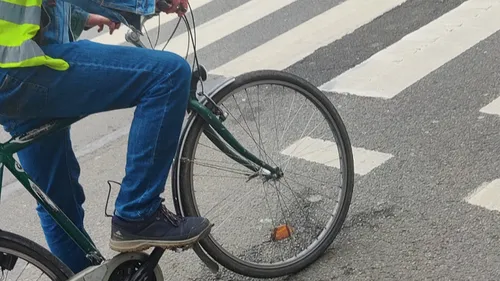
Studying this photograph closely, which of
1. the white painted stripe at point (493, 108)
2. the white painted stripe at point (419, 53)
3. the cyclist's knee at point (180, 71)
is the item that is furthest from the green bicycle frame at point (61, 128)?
the white painted stripe at point (419, 53)

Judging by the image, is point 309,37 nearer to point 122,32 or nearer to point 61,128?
point 122,32

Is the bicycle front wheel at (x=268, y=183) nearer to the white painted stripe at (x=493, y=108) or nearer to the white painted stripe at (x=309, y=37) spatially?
the white painted stripe at (x=493, y=108)

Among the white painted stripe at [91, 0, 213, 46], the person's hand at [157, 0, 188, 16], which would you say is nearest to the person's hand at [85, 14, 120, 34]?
the person's hand at [157, 0, 188, 16]

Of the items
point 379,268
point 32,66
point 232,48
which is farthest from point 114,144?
point 32,66

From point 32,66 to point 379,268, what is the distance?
1.86 metres

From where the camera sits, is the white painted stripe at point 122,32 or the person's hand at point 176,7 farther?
the white painted stripe at point 122,32

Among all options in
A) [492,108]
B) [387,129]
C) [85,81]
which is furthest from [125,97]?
[492,108]

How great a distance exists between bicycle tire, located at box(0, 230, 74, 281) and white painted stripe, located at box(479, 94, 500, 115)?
3.06m

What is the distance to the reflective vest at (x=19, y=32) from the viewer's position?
2.50 m

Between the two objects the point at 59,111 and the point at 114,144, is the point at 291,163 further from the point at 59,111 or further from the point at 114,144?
the point at 114,144

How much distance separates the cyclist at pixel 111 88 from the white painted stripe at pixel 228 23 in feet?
14.1

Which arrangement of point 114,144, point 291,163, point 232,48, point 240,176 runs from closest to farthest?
point 240,176 < point 291,163 < point 114,144 < point 232,48

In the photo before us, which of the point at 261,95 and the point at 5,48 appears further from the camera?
the point at 261,95

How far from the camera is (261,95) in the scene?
12.0 ft
